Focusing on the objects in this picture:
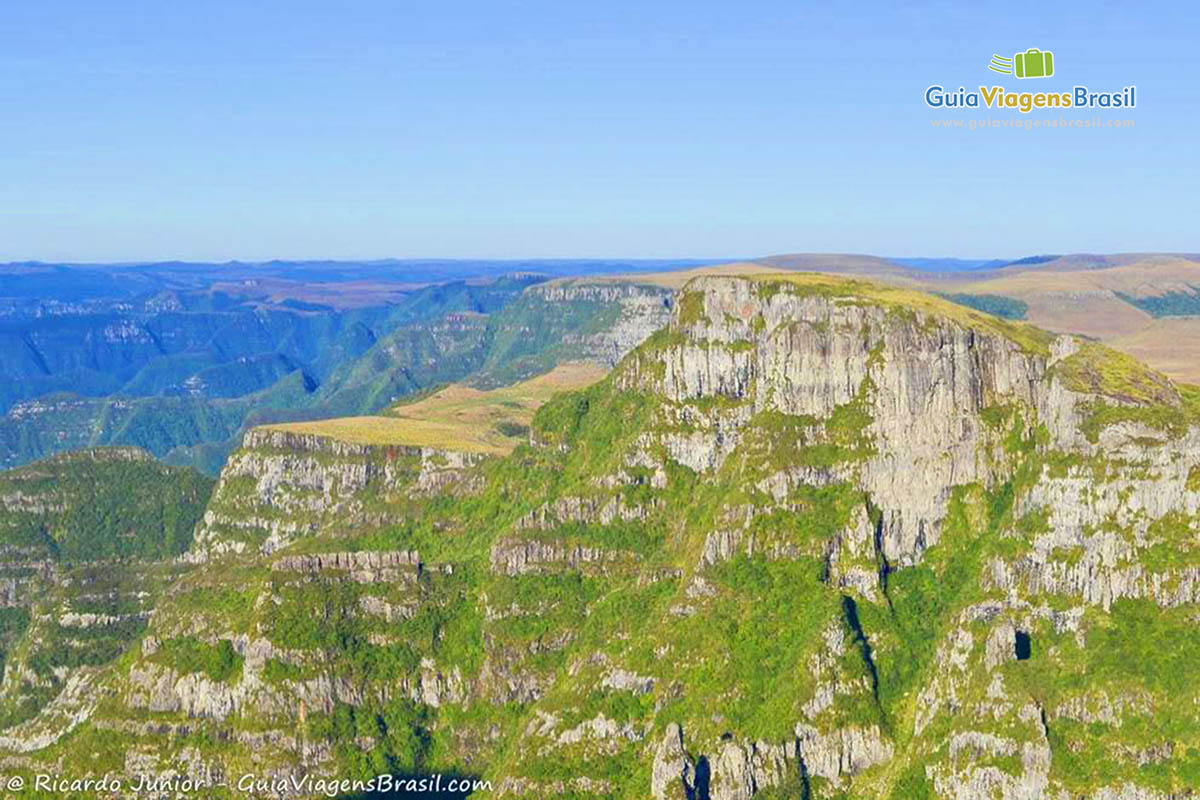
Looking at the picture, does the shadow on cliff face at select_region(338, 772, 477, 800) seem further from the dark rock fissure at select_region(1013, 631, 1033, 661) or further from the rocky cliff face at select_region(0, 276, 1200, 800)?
the dark rock fissure at select_region(1013, 631, 1033, 661)

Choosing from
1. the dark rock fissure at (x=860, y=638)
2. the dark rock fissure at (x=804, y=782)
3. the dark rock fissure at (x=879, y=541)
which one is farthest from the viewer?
the dark rock fissure at (x=879, y=541)

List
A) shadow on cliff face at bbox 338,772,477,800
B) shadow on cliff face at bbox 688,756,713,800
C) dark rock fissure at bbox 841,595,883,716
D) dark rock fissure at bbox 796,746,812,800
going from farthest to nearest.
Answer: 1. shadow on cliff face at bbox 338,772,477,800
2. dark rock fissure at bbox 841,595,883,716
3. dark rock fissure at bbox 796,746,812,800
4. shadow on cliff face at bbox 688,756,713,800

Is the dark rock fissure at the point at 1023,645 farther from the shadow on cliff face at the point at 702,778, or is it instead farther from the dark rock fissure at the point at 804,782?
the shadow on cliff face at the point at 702,778

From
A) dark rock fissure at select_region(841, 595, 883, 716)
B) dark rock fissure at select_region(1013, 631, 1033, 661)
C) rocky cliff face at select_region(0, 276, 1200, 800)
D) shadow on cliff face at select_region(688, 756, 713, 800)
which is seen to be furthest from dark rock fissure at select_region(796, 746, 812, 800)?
dark rock fissure at select_region(1013, 631, 1033, 661)

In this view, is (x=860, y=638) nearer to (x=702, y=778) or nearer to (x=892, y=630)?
(x=892, y=630)

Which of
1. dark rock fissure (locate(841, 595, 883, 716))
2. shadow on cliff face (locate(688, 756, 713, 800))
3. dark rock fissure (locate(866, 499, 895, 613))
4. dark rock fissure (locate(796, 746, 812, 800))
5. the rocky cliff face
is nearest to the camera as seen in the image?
the rocky cliff face

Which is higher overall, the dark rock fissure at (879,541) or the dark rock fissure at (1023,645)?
the dark rock fissure at (879,541)

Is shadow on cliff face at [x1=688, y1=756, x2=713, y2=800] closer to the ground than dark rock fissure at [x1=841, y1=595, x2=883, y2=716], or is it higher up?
closer to the ground

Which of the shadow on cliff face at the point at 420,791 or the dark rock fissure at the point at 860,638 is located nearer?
the dark rock fissure at the point at 860,638

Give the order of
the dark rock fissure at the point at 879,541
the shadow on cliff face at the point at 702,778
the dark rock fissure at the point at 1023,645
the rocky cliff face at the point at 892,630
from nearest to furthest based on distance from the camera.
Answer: the rocky cliff face at the point at 892,630 → the shadow on cliff face at the point at 702,778 → the dark rock fissure at the point at 1023,645 → the dark rock fissure at the point at 879,541

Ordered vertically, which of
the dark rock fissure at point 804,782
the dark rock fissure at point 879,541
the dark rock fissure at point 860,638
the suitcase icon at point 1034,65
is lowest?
the dark rock fissure at point 804,782

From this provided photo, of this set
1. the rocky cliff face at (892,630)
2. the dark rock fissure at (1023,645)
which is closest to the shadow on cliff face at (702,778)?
the rocky cliff face at (892,630)
